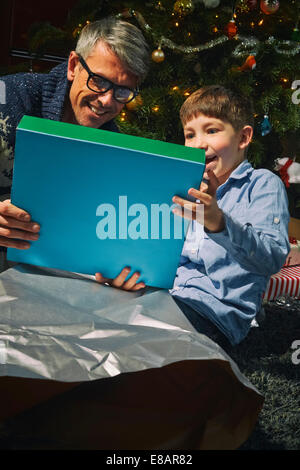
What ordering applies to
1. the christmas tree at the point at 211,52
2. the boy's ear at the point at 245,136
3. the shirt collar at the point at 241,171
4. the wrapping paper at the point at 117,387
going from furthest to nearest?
the christmas tree at the point at 211,52, the boy's ear at the point at 245,136, the shirt collar at the point at 241,171, the wrapping paper at the point at 117,387

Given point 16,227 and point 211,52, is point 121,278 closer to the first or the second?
point 16,227

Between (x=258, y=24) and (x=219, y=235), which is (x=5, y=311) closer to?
(x=219, y=235)

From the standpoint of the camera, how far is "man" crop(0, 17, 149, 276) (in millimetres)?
1099

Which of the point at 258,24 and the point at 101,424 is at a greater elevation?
the point at 258,24

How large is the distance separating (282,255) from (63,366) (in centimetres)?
50

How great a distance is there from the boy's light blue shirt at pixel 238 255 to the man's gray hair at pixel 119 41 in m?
0.39

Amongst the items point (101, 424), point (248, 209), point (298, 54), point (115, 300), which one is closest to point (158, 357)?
point (101, 424)

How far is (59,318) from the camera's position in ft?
1.91

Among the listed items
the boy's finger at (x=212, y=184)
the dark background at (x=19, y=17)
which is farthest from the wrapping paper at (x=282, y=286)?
the dark background at (x=19, y=17)

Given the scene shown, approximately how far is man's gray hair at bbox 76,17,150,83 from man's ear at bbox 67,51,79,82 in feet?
0.06

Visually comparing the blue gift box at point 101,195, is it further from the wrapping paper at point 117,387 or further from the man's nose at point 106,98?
the man's nose at point 106,98

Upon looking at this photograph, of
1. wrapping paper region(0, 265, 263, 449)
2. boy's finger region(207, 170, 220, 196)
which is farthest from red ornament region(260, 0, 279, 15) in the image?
wrapping paper region(0, 265, 263, 449)

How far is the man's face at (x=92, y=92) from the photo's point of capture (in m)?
1.09

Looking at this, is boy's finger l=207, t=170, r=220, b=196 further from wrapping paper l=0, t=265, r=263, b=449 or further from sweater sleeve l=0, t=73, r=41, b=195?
sweater sleeve l=0, t=73, r=41, b=195
